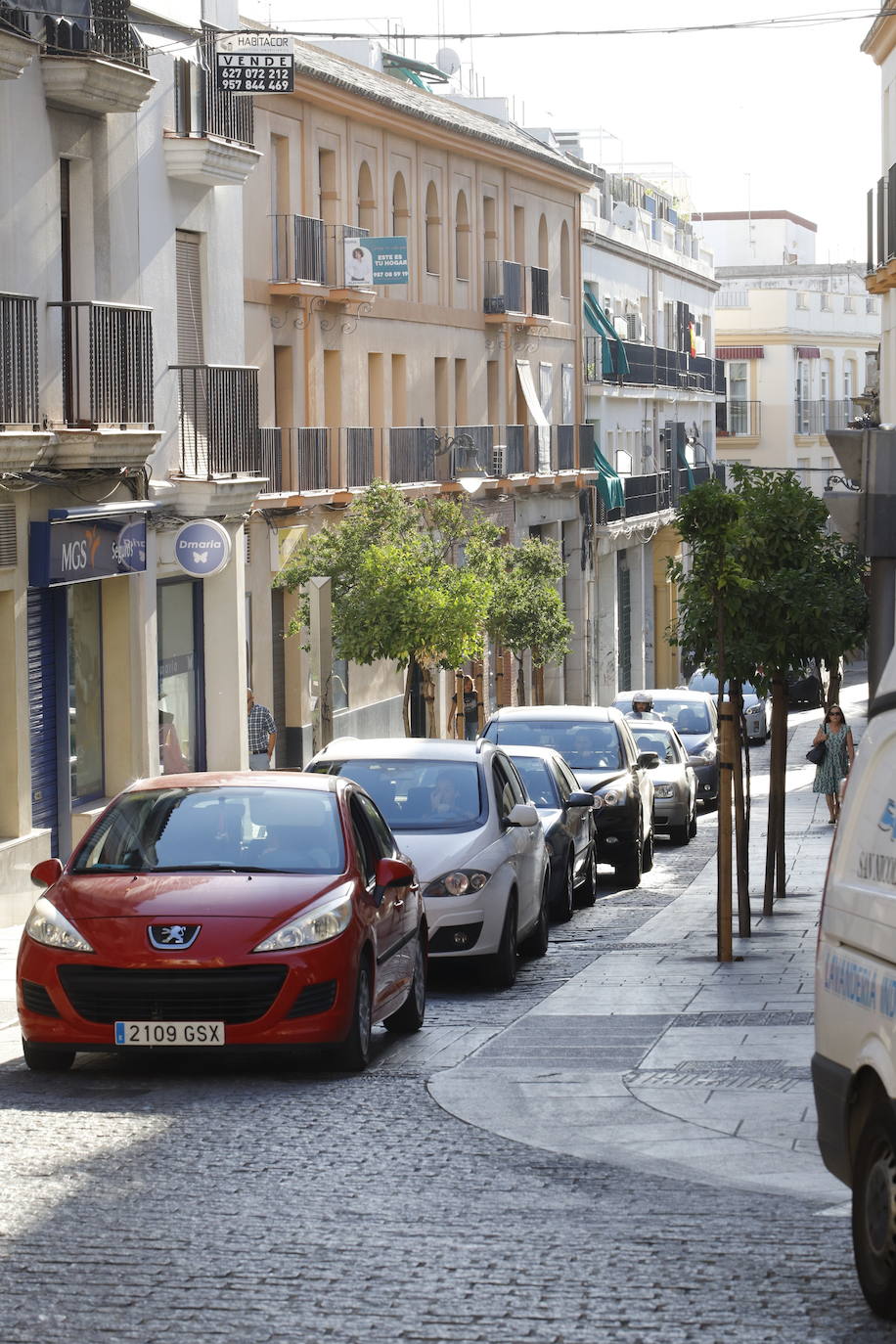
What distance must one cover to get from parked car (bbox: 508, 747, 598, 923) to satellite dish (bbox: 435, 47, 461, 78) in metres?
32.9

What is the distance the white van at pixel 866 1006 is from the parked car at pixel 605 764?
1606 centimetres

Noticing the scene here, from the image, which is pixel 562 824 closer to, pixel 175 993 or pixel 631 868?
pixel 631 868

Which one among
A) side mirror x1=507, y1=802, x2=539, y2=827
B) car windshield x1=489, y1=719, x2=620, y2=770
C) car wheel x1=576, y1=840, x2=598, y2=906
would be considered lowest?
car wheel x1=576, y1=840, x2=598, y2=906

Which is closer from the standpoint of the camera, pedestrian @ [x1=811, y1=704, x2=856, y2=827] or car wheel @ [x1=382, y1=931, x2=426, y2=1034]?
car wheel @ [x1=382, y1=931, x2=426, y2=1034]

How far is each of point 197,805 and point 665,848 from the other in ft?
60.4

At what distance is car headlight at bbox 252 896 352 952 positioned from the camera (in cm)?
1045

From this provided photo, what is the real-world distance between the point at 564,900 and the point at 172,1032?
973 centimetres

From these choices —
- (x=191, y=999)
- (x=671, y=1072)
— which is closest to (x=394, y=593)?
(x=671, y=1072)

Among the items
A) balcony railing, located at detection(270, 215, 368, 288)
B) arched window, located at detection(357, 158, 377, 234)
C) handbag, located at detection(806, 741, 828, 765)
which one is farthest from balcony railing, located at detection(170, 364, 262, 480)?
arched window, located at detection(357, 158, 377, 234)

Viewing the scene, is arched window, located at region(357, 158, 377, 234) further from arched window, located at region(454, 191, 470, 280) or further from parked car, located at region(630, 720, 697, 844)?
parked car, located at region(630, 720, 697, 844)

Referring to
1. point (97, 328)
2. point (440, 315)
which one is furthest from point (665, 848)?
point (440, 315)

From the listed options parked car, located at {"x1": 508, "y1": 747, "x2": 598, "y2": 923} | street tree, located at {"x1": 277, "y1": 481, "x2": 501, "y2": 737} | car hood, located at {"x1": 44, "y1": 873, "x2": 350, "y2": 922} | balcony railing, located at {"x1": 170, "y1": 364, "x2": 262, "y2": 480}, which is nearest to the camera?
car hood, located at {"x1": 44, "y1": 873, "x2": 350, "y2": 922}

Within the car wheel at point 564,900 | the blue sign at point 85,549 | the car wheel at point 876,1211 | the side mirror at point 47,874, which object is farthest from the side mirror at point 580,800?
the car wheel at point 876,1211

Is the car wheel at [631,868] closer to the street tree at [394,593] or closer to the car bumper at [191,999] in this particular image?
the street tree at [394,593]
